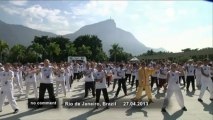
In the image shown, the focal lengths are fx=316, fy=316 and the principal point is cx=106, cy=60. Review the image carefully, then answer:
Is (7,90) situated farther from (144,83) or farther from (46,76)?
(144,83)

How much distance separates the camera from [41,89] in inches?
508

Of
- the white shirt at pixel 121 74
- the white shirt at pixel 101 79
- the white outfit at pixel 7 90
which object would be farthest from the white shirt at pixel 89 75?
the white outfit at pixel 7 90

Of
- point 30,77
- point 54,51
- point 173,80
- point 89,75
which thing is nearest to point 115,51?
point 54,51

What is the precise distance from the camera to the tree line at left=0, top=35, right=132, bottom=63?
86.8 meters

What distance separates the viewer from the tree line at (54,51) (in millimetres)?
86812

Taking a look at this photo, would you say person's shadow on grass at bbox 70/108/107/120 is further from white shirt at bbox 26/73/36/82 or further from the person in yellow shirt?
white shirt at bbox 26/73/36/82

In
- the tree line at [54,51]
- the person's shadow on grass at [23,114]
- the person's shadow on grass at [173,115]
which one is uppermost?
the tree line at [54,51]

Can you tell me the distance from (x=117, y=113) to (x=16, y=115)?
11.8ft

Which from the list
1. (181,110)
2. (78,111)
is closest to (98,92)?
(78,111)

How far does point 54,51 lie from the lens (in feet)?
298

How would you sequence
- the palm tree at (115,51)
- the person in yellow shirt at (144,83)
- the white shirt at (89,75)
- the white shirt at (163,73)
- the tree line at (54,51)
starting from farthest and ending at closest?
the palm tree at (115,51)
the tree line at (54,51)
the white shirt at (163,73)
the white shirt at (89,75)
the person in yellow shirt at (144,83)

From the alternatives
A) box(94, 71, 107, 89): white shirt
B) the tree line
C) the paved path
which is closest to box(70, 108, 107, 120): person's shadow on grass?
the paved path

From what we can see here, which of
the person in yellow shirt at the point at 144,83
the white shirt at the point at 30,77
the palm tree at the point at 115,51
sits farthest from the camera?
the palm tree at the point at 115,51

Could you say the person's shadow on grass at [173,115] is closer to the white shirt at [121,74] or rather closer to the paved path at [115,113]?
the paved path at [115,113]
